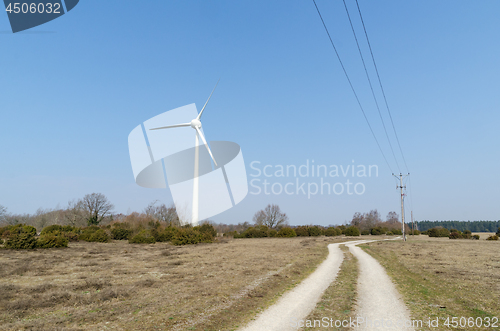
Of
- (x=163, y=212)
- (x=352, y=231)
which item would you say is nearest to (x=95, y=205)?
(x=163, y=212)

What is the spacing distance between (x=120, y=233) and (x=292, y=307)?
48185 mm

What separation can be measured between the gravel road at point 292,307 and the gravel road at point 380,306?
1768mm

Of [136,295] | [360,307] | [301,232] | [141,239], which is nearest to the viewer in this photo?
[360,307]

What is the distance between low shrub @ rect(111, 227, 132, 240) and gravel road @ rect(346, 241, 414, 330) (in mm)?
46340

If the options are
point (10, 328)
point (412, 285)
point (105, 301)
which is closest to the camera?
point (10, 328)

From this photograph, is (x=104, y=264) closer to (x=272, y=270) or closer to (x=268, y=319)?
(x=272, y=270)

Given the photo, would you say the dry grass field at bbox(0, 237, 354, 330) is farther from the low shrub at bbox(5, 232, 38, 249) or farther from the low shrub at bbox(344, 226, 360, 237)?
the low shrub at bbox(344, 226, 360, 237)

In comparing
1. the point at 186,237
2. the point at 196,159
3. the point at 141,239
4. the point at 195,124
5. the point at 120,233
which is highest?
the point at 195,124

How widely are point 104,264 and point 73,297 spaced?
10811 millimetres

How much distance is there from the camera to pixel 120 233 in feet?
164

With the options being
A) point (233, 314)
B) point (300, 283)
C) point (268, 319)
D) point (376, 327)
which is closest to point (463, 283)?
point (300, 283)

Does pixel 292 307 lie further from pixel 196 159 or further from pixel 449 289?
pixel 196 159

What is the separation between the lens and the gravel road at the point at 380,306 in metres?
8.44

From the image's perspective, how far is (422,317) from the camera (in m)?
9.09
